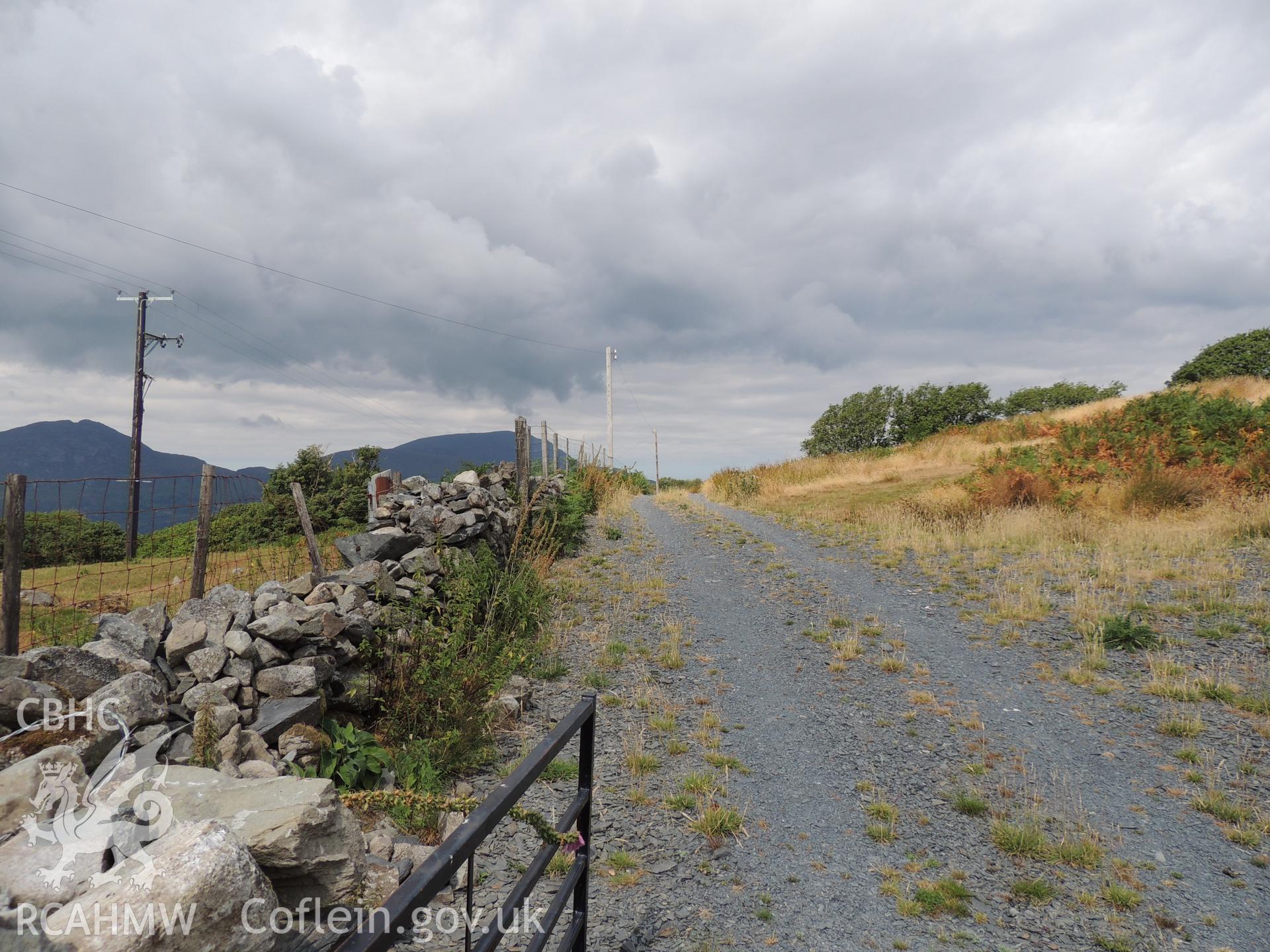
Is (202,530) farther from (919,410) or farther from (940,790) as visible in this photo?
(919,410)

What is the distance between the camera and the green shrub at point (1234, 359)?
3531cm

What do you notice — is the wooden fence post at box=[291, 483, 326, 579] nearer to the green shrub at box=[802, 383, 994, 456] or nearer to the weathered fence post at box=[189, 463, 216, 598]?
the weathered fence post at box=[189, 463, 216, 598]

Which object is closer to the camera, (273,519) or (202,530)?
(202,530)

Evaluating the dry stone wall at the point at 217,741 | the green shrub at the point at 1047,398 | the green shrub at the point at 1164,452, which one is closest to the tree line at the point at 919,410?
the green shrub at the point at 1047,398

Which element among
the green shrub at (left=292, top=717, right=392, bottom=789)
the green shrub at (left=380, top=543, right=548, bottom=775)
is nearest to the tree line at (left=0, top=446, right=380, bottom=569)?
the green shrub at (left=380, top=543, right=548, bottom=775)

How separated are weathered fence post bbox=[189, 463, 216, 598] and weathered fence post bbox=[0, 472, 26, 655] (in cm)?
113

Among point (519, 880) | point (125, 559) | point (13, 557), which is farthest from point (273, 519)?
point (519, 880)

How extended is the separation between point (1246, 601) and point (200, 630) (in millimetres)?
12040

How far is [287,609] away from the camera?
17.1 ft

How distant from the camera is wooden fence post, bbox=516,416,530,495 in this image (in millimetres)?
13867

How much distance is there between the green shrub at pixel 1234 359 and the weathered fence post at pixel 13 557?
4771cm

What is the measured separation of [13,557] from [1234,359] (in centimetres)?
5123

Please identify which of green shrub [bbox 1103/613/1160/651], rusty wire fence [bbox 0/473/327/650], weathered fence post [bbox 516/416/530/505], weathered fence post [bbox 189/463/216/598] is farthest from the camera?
weathered fence post [bbox 516/416/530/505]

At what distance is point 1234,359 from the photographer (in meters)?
36.3
